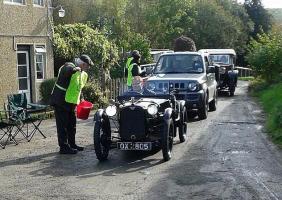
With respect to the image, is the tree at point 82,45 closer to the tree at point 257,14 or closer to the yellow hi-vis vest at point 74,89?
the yellow hi-vis vest at point 74,89

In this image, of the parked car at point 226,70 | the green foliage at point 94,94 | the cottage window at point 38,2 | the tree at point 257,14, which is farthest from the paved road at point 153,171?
the tree at point 257,14

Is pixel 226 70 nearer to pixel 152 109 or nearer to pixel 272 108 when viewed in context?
pixel 272 108

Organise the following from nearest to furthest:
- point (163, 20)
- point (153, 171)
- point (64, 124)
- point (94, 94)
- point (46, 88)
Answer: point (153, 171)
point (64, 124)
point (46, 88)
point (94, 94)
point (163, 20)

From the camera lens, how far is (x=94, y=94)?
769 inches

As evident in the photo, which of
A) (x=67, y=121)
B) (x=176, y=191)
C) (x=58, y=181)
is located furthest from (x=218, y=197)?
(x=67, y=121)

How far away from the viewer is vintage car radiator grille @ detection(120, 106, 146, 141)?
970 cm

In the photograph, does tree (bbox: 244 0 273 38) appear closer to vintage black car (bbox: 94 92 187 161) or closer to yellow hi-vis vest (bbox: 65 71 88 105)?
yellow hi-vis vest (bbox: 65 71 88 105)

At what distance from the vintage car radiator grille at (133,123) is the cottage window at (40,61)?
11.8 metres

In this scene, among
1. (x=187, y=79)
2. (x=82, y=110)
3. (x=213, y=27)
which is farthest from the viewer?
(x=213, y=27)

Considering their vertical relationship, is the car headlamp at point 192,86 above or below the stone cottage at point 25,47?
below

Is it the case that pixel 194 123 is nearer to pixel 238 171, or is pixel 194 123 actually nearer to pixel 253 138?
pixel 253 138

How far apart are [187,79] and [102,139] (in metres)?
5.71

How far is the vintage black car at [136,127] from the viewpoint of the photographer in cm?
955

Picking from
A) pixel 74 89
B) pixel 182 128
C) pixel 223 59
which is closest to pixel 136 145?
pixel 74 89
